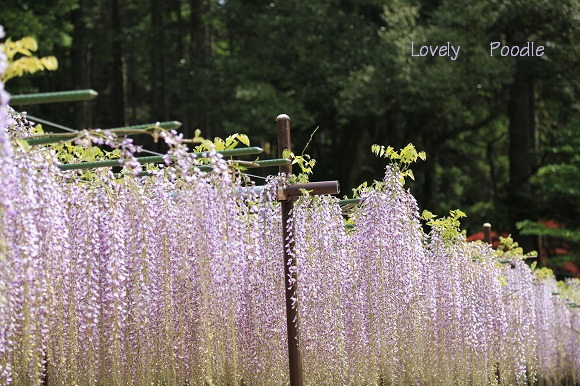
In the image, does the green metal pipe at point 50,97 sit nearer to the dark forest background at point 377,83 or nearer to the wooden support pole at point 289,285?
the wooden support pole at point 289,285

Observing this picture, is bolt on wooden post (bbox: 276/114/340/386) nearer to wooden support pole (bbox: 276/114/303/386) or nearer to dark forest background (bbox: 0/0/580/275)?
wooden support pole (bbox: 276/114/303/386)

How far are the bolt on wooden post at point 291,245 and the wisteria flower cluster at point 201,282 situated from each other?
0.10 meters

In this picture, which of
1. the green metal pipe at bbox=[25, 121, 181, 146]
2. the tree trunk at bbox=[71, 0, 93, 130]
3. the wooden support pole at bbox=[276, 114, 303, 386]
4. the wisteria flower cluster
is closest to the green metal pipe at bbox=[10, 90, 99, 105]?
the wisteria flower cluster

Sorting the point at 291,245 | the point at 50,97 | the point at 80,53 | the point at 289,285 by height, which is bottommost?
the point at 289,285

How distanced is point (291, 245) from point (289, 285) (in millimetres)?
243

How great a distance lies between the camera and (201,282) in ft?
14.3

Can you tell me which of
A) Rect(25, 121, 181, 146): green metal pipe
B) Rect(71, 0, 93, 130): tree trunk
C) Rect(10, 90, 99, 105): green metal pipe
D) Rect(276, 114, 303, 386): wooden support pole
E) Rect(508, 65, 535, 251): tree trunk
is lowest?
Rect(276, 114, 303, 386): wooden support pole

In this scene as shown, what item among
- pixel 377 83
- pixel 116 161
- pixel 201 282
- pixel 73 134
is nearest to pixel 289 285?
pixel 201 282

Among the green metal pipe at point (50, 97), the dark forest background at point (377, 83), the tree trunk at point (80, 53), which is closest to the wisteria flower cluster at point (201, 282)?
the green metal pipe at point (50, 97)

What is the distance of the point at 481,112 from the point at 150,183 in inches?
534

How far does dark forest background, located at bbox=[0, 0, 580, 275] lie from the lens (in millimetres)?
13781

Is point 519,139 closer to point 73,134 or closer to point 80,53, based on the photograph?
point 80,53

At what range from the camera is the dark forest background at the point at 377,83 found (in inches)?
543

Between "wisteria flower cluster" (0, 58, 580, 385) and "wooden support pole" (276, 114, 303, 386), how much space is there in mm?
93
